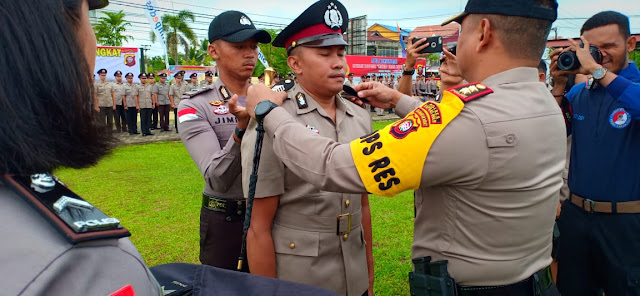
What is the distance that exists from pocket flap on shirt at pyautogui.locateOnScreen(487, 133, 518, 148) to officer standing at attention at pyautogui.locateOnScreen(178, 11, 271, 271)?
1294 millimetres

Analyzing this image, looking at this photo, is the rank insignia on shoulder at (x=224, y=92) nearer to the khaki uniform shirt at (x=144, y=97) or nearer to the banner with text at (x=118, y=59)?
the khaki uniform shirt at (x=144, y=97)

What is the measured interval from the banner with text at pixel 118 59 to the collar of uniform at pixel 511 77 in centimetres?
1809

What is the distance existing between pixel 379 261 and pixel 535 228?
2.75m

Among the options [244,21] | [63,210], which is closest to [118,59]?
[244,21]

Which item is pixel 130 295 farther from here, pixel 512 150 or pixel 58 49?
pixel 512 150

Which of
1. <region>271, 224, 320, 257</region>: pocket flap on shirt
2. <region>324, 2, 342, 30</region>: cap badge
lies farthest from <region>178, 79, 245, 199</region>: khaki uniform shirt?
<region>324, 2, 342, 30</region>: cap badge

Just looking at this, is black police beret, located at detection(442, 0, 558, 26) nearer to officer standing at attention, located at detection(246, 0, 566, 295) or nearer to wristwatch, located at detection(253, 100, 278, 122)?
officer standing at attention, located at detection(246, 0, 566, 295)

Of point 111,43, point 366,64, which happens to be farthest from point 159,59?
point 366,64

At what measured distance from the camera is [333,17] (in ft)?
7.25

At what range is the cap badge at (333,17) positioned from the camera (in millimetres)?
2160

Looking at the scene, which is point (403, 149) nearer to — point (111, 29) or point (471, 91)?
point (471, 91)

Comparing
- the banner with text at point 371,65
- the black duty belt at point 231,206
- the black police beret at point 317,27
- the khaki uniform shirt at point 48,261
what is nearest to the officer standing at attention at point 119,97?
the black duty belt at point 231,206

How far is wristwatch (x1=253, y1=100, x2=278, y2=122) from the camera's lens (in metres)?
1.68

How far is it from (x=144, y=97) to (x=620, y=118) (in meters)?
15.6
